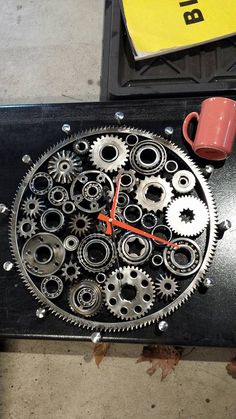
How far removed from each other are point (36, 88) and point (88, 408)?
833 millimetres

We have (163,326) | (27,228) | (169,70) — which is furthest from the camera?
(169,70)

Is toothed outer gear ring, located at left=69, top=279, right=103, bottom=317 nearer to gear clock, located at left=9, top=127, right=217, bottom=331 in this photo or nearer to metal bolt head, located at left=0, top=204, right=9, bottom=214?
gear clock, located at left=9, top=127, right=217, bottom=331

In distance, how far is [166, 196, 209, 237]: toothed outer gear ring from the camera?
817 mm

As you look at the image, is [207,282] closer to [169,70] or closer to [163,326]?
[163,326]

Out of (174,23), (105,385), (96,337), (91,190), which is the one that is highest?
(174,23)

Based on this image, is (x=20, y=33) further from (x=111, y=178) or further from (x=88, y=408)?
(x=88, y=408)

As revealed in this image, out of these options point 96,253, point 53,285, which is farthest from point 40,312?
point 96,253

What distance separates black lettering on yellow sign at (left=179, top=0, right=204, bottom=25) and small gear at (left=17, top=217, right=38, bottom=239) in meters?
0.61

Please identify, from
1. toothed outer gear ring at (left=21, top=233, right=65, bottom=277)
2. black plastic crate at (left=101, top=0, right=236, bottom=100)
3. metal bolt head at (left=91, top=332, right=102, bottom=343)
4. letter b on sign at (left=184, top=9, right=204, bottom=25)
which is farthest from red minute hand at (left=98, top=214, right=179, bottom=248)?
letter b on sign at (left=184, top=9, right=204, bottom=25)

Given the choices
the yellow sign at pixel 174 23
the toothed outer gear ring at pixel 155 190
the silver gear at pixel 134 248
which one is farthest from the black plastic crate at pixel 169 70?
the silver gear at pixel 134 248

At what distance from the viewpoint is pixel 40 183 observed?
35.7 inches

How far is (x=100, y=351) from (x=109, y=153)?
1.49ft

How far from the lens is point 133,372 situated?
3.05ft

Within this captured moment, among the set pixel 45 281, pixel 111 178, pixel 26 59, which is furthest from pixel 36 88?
pixel 45 281
